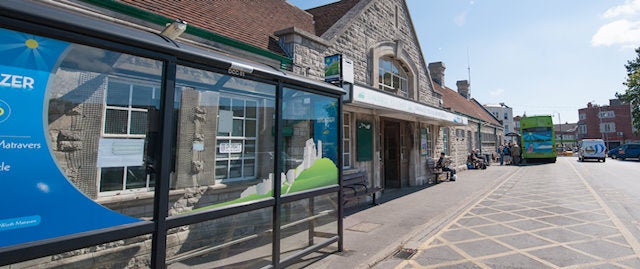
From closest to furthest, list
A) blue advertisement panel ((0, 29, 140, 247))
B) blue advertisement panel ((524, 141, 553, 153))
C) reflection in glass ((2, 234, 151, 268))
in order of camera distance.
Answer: blue advertisement panel ((0, 29, 140, 247)), reflection in glass ((2, 234, 151, 268)), blue advertisement panel ((524, 141, 553, 153))

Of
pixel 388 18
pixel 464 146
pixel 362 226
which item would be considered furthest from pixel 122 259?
pixel 464 146

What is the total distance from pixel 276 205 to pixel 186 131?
2.34 m

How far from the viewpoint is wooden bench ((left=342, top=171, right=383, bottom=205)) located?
7.53 metres

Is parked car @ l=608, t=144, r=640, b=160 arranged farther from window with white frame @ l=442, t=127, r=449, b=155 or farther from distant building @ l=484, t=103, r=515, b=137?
distant building @ l=484, t=103, r=515, b=137

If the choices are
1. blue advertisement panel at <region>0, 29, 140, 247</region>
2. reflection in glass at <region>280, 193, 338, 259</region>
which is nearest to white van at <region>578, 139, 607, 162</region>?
reflection in glass at <region>280, 193, 338, 259</region>

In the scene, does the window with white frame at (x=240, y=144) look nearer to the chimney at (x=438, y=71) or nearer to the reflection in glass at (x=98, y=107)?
the reflection in glass at (x=98, y=107)

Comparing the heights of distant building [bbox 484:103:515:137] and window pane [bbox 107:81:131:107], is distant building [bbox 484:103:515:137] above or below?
above

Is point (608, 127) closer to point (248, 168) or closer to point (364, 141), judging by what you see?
point (364, 141)

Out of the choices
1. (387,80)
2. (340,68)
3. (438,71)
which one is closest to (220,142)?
(340,68)

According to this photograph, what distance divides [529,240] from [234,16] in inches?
290

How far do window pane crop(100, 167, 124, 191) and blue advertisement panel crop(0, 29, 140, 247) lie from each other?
162cm

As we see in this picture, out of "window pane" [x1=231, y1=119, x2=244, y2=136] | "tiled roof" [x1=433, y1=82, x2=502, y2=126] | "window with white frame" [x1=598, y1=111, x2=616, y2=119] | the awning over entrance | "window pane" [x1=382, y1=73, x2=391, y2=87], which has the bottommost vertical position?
"window pane" [x1=231, y1=119, x2=244, y2=136]

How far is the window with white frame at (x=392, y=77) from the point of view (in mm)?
10805

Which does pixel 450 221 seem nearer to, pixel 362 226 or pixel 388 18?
pixel 362 226
